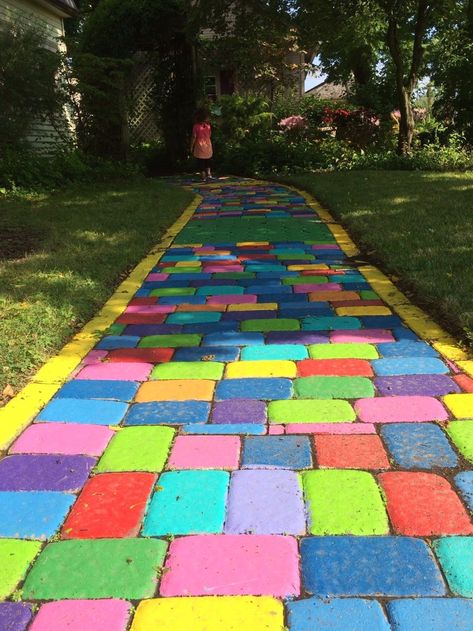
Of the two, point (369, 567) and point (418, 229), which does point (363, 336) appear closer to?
point (369, 567)

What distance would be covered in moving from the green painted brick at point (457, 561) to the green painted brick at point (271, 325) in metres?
2.09

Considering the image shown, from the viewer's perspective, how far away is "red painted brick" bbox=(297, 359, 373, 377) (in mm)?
3119

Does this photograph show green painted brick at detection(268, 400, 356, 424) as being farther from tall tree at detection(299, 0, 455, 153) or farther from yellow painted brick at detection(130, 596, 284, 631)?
tall tree at detection(299, 0, 455, 153)

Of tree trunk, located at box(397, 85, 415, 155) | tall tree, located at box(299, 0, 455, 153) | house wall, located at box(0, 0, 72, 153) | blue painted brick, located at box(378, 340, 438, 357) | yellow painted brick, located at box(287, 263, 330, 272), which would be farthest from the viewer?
tree trunk, located at box(397, 85, 415, 155)

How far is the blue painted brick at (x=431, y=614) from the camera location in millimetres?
1546

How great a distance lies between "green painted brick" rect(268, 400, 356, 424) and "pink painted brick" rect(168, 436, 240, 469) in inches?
11.0

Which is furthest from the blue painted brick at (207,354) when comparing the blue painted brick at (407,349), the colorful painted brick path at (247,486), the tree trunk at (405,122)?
the tree trunk at (405,122)

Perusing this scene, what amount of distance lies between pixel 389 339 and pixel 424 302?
0.73 m

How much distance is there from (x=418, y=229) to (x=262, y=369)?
3.60m

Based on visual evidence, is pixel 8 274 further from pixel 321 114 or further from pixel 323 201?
pixel 321 114

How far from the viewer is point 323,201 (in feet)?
28.9

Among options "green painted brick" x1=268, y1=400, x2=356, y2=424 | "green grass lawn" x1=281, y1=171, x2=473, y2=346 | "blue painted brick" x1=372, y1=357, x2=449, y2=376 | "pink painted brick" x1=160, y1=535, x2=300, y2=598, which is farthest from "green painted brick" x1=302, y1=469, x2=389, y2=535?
"green grass lawn" x1=281, y1=171, x2=473, y2=346

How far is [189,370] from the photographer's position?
10.7 feet

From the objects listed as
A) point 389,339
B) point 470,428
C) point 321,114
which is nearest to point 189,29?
point 321,114
